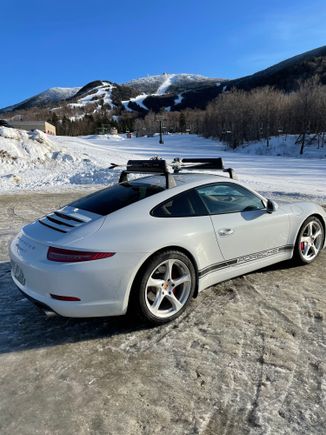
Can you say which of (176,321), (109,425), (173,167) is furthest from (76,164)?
(109,425)

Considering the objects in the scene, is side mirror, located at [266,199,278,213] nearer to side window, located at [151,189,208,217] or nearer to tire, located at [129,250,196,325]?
side window, located at [151,189,208,217]

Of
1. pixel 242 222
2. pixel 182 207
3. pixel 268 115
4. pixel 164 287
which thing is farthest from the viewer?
pixel 268 115

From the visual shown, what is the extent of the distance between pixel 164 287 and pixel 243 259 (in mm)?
1138

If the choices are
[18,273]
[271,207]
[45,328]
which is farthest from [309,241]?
[18,273]

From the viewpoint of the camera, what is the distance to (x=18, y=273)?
371cm

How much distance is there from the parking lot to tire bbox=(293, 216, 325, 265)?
74 cm

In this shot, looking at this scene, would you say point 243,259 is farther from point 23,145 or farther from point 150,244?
point 23,145

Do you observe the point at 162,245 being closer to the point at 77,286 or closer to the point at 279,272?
the point at 77,286

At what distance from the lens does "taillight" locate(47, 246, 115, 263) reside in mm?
3287

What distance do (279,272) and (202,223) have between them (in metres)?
1.60

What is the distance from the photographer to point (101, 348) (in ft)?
11.1

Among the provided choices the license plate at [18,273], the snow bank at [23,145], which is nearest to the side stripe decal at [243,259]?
the license plate at [18,273]

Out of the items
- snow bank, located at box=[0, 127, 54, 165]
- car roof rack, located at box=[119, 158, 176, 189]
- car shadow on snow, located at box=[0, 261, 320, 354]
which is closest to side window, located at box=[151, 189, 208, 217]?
car roof rack, located at box=[119, 158, 176, 189]

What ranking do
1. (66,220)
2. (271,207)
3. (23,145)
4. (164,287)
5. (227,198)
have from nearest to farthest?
(164,287) → (66,220) → (227,198) → (271,207) → (23,145)
